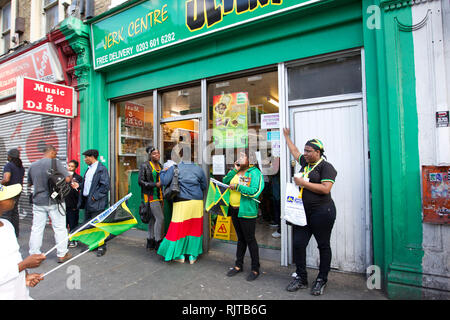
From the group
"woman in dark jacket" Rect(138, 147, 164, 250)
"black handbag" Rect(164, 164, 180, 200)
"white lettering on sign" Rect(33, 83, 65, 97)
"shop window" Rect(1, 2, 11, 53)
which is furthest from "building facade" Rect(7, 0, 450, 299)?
"shop window" Rect(1, 2, 11, 53)

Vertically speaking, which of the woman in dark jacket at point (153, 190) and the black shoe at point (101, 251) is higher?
the woman in dark jacket at point (153, 190)

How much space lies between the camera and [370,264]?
3.64 metres

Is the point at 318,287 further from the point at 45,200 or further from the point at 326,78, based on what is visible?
the point at 45,200

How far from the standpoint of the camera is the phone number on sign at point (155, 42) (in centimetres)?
528

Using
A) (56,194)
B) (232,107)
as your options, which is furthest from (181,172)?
(56,194)

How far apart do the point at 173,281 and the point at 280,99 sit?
10.6ft

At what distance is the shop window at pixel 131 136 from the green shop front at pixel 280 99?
4 cm

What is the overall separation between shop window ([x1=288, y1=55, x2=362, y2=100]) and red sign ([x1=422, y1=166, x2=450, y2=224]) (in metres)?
1.52

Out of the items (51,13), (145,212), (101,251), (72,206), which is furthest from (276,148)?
(51,13)

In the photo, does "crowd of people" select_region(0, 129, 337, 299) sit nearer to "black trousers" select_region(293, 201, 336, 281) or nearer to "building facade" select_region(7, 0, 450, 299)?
"black trousers" select_region(293, 201, 336, 281)

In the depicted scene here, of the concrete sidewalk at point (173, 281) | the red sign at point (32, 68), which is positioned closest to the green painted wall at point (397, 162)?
the concrete sidewalk at point (173, 281)

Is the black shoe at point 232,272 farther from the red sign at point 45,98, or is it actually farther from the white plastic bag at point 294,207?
the red sign at point 45,98

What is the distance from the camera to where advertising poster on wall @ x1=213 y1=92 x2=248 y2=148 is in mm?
4938
